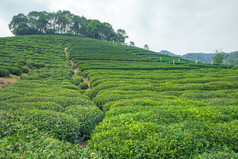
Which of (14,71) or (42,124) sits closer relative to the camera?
(42,124)

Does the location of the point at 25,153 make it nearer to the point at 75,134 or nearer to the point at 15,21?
the point at 75,134

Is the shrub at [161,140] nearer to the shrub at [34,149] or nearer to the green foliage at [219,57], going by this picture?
the shrub at [34,149]

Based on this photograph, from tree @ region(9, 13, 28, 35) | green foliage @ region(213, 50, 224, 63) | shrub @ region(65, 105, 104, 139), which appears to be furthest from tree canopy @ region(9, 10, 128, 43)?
shrub @ region(65, 105, 104, 139)

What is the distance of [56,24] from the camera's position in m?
85.6

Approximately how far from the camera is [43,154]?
3340 mm

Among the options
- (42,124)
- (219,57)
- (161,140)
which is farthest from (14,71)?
(219,57)

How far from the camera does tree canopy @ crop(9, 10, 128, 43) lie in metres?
73.1

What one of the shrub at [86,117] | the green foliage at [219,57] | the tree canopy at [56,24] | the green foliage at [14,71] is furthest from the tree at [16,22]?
the green foliage at [219,57]

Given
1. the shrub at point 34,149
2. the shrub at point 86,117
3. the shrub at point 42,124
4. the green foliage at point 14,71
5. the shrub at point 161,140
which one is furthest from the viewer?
the green foliage at point 14,71

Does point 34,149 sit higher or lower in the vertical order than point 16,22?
lower

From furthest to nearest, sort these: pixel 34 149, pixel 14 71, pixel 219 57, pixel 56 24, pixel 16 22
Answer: pixel 56 24 → pixel 16 22 → pixel 219 57 → pixel 14 71 → pixel 34 149

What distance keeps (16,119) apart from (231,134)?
26.5ft

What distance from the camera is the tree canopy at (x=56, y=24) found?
73.1 m

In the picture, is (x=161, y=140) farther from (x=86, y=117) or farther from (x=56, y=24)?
(x=56, y=24)
